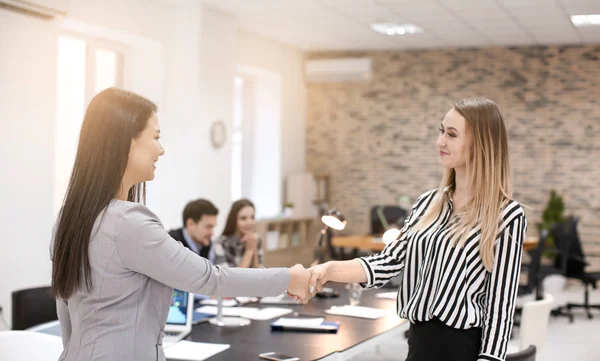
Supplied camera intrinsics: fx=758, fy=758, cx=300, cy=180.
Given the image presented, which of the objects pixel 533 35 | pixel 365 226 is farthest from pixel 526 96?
pixel 365 226

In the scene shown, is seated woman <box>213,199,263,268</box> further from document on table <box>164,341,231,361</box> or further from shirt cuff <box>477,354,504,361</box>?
shirt cuff <box>477,354,504,361</box>

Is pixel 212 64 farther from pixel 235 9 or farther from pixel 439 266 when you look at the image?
pixel 439 266

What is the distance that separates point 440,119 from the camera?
34.8 feet

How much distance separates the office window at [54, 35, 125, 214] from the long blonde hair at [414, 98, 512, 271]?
5072 millimetres

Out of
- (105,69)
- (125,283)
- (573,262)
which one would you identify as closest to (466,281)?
(125,283)

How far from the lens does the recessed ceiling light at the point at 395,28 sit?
8.98m

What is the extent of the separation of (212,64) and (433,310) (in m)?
6.31

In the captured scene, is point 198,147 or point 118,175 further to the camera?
point 198,147

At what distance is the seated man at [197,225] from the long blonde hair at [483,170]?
3.05m

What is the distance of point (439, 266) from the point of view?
7.71 ft

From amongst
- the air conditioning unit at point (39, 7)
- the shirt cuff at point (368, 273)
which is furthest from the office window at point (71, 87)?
the shirt cuff at point (368, 273)

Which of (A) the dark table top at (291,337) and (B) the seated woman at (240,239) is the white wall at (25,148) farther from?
(A) the dark table top at (291,337)

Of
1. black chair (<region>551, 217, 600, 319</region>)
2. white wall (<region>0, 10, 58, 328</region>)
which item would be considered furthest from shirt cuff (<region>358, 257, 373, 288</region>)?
black chair (<region>551, 217, 600, 319</region>)

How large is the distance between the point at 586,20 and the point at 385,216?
347cm
